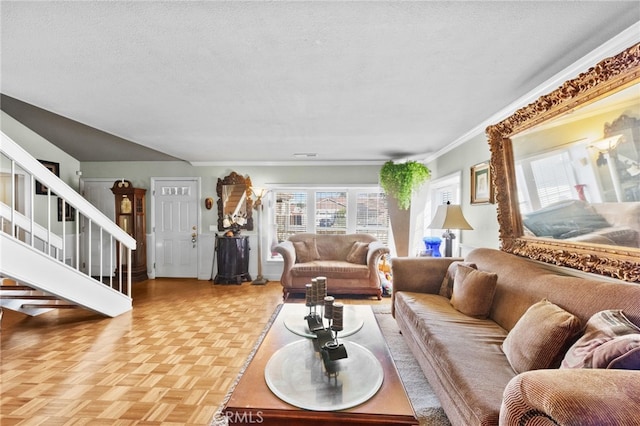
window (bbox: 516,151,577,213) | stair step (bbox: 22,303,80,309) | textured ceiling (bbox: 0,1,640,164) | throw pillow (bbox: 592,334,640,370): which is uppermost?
textured ceiling (bbox: 0,1,640,164)

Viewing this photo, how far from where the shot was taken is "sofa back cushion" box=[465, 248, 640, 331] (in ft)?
4.37

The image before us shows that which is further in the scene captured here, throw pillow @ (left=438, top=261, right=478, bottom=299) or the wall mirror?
the wall mirror

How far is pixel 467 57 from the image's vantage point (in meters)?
1.67

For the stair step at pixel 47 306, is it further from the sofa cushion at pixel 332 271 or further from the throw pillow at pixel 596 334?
the throw pillow at pixel 596 334

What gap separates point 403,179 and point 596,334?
10.8 feet

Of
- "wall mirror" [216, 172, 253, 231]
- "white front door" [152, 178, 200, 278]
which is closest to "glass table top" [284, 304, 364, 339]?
"wall mirror" [216, 172, 253, 231]

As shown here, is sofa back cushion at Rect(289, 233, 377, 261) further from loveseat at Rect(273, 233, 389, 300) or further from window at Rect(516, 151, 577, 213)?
window at Rect(516, 151, 577, 213)

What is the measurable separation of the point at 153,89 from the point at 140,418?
2.18 metres

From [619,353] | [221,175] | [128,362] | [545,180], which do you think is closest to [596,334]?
[619,353]

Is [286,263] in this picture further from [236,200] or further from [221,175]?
[221,175]

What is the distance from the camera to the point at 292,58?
169 cm

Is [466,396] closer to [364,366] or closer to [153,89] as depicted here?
[364,366]

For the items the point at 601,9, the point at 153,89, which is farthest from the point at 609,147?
the point at 153,89

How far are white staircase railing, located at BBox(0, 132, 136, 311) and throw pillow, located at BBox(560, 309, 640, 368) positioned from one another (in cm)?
364
